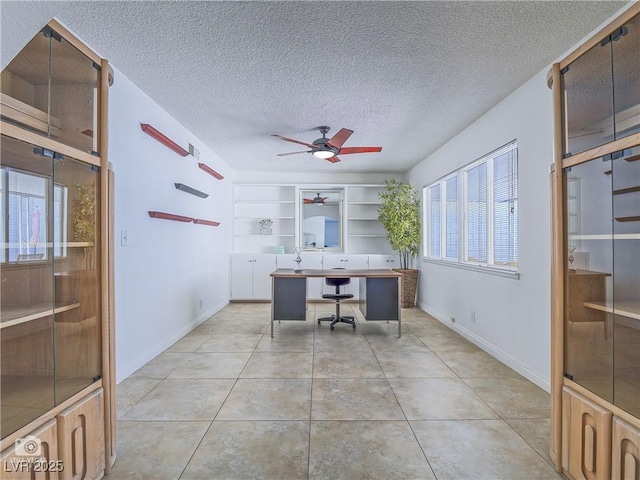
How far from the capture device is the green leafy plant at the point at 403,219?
5.54 m

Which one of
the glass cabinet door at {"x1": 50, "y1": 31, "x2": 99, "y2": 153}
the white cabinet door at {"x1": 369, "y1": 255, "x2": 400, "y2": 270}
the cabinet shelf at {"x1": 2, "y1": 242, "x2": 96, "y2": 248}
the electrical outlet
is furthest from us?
the white cabinet door at {"x1": 369, "y1": 255, "x2": 400, "y2": 270}

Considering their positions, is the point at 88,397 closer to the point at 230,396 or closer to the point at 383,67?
the point at 230,396

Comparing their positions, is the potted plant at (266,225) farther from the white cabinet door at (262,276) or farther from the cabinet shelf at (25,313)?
the cabinet shelf at (25,313)

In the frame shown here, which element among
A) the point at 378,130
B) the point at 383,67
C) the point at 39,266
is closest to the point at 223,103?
the point at 383,67

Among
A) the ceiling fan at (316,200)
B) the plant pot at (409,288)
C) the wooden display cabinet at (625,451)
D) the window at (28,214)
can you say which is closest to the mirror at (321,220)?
the ceiling fan at (316,200)

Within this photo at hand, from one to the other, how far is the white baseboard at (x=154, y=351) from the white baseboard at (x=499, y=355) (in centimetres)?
352

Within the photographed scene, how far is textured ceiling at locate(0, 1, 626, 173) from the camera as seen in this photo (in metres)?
1.85

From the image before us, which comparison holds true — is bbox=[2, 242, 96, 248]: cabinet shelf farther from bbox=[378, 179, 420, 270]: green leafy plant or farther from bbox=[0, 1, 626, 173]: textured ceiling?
bbox=[378, 179, 420, 270]: green leafy plant

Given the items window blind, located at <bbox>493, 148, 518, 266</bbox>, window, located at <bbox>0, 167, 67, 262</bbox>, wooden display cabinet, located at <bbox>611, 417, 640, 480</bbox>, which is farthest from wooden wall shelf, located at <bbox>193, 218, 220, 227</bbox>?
wooden display cabinet, located at <bbox>611, 417, 640, 480</bbox>

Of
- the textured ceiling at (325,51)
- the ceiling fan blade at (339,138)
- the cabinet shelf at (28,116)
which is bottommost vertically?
the cabinet shelf at (28,116)

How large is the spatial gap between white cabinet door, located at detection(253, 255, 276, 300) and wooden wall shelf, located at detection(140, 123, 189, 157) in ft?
8.85

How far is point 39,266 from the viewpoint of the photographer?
1409mm

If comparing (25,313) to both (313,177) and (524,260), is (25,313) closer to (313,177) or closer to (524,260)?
(524,260)

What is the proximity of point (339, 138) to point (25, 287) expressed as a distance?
291 cm
